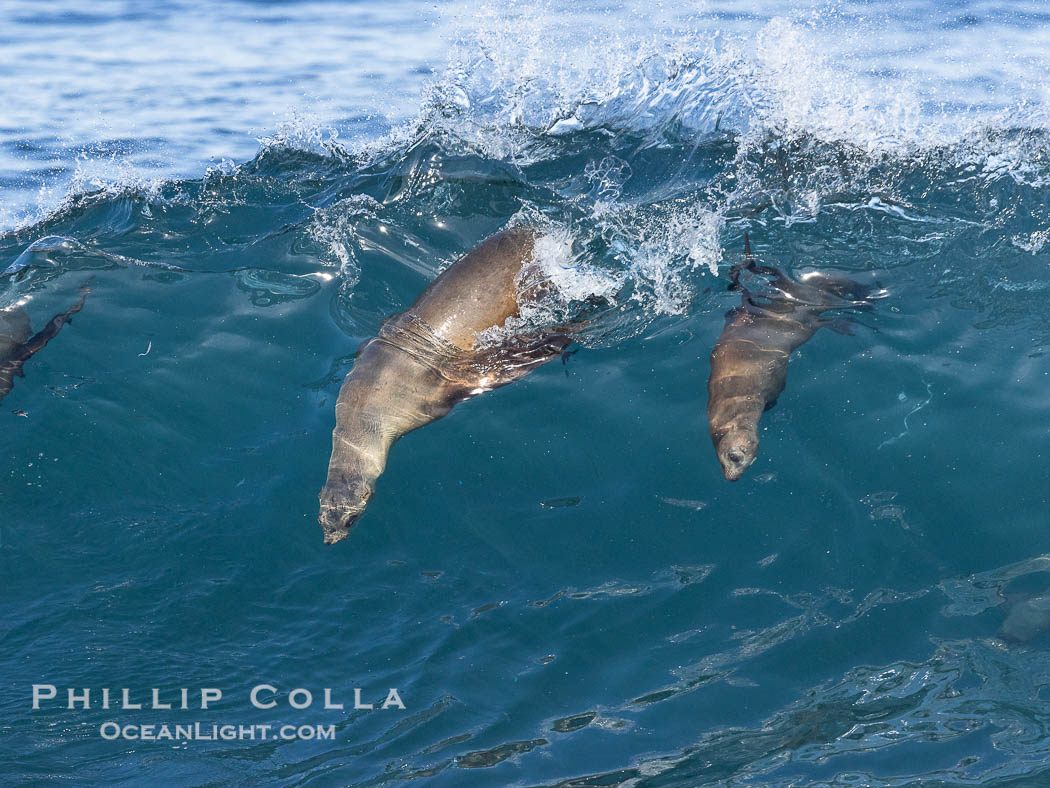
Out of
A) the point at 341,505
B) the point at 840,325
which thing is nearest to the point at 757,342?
the point at 840,325

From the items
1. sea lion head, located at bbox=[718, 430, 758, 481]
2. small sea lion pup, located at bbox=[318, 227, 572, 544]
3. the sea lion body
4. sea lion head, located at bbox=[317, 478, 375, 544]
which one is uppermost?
small sea lion pup, located at bbox=[318, 227, 572, 544]

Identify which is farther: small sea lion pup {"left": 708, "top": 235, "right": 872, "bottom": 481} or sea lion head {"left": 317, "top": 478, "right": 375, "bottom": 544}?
small sea lion pup {"left": 708, "top": 235, "right": 872, "bottom": 481}

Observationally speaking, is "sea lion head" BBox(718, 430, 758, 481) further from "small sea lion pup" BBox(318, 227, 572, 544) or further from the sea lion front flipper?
the sea lion front flipper

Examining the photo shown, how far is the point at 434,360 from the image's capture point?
23.0ft

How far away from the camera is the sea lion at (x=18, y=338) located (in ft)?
25.1

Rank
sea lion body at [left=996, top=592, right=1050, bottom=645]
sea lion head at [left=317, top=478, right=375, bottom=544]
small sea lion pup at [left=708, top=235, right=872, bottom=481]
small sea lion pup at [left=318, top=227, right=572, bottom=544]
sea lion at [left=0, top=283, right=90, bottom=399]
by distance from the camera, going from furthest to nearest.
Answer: sea lion at [left=0, top=283, right=90, bottom=399] → small sea lion pup at [left=318, top=227, right=572, bottom=544] → small sea lion pup at [left=708, top=235, right=872, bottom=481] → sea lion head at [left=317, top=478, right=375, bottom=544] → sea lion body at [left=996, top=592, right=1050, bottom=645]

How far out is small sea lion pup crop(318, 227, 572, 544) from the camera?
6637 mm

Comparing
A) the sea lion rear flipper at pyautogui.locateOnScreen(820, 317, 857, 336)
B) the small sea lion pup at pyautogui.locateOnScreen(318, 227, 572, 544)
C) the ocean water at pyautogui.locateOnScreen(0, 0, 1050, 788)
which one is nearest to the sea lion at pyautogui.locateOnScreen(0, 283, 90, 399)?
the ocean water at pyautogui.locateOnScreen(0, 0, 1050, 788)

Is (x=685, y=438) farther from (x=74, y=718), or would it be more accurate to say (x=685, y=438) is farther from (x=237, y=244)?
(x=237, y=244)

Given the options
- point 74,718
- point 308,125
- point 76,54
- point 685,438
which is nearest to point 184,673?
point 74,718

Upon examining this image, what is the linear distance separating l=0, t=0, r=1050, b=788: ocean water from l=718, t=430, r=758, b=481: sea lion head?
0.15m

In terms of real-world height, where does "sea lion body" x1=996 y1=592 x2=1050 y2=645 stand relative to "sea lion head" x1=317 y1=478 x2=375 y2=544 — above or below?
below

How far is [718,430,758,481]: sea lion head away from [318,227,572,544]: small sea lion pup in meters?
1.60

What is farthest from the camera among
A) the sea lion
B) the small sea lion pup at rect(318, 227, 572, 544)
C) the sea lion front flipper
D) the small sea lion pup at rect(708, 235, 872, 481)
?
the sea lion front flipper
